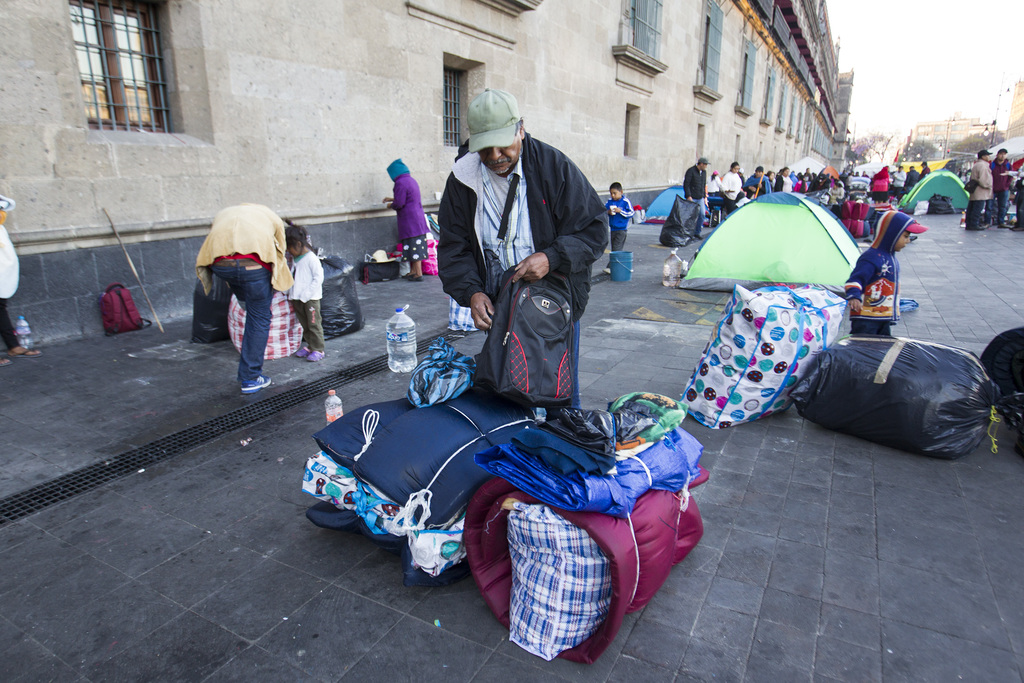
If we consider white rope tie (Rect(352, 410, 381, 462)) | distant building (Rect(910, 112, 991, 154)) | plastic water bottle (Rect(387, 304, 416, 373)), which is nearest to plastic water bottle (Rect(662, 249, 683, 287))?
plastic water bottle (Rect(387, 304, 416, 373))

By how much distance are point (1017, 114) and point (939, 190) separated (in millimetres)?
112804

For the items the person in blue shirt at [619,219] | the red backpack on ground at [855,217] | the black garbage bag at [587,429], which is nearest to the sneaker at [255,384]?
the black garbage bag at [587,429]

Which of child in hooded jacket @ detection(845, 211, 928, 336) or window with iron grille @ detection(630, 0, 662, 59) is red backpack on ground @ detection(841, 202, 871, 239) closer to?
window with iron grille @ detection(630, 0, 662, 59)

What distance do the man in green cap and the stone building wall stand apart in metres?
5.00

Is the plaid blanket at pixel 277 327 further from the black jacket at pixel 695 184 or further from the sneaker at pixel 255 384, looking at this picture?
the black jacket at pixel 695 184

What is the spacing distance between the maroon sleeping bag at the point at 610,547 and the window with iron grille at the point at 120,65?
21.2 feet

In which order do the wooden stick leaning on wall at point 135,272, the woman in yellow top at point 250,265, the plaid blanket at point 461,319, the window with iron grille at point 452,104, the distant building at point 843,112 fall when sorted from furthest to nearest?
the distant building at point 843,112 → the window with iron grille at point 452,104 → the plaid blanket at point 461,319 → the wooden stick leaning on wall at point 135,272 → the woman in yellow top at point 250,265

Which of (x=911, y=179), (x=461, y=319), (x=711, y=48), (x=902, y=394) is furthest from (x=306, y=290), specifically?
(x=911, y=179)

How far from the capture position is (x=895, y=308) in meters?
4.71

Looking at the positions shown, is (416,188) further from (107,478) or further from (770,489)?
(770,489)

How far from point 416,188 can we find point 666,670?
782cm

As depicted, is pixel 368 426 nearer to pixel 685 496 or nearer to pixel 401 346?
pixel 685 496

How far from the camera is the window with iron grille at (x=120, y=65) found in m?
6.09

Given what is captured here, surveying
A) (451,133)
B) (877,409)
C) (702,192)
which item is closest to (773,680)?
(877,409)
